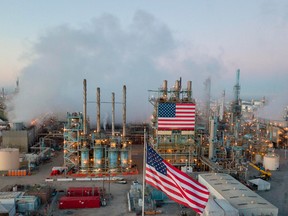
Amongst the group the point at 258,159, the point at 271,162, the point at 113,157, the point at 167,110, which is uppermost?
the point at 167,110

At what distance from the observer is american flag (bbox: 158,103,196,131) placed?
46.6 metres

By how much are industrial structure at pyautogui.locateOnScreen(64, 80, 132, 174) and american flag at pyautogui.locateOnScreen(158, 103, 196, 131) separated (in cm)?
604

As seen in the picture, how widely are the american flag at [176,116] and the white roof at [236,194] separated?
10.6m

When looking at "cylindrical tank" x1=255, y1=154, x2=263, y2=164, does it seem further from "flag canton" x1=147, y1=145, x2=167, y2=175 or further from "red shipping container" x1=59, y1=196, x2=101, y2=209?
"flag canton" x1=147, y1=145, x2=167, y2=175

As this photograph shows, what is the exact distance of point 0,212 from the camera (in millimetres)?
27688

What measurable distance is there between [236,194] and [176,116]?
18078 mm

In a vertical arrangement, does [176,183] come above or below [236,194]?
above

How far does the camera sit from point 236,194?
100 ft

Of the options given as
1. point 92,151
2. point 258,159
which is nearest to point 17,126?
point 92,151

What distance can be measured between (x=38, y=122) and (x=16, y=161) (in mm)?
21927

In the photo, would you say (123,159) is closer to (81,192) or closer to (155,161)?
(81,192)

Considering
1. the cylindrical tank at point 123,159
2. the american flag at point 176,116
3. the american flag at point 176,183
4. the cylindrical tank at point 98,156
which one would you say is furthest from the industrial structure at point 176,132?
the american flag at point 176,183

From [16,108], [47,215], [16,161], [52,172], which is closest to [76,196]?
[47,215]

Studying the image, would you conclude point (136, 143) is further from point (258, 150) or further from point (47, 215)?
point (47, 215)
